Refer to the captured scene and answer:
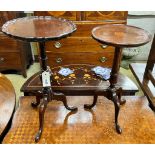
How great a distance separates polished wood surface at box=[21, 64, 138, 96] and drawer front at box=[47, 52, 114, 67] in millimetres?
400

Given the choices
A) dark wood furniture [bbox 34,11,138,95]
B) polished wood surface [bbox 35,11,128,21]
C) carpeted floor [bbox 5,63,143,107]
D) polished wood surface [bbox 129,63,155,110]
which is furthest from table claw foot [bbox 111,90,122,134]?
polished wood surface [bbox 35,11,128,21]

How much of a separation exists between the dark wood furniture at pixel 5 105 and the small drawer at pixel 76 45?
72cm

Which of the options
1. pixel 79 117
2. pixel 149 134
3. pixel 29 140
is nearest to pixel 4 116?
pixel 29 140

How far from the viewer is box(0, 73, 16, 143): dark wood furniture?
4.41ft

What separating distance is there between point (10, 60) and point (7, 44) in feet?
0.68

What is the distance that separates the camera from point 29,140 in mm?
1353

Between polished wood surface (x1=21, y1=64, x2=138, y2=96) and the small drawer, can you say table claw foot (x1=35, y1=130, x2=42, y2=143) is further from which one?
the small drawer

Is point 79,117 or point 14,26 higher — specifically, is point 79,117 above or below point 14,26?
below

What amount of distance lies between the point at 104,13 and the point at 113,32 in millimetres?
904

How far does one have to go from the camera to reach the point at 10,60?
7.89 ft

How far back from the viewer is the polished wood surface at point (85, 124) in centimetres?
137
